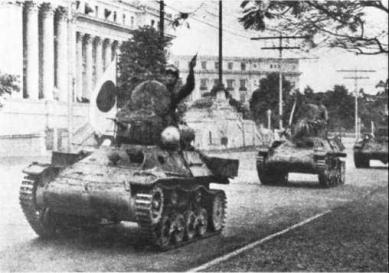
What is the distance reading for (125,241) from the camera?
30.2 ft

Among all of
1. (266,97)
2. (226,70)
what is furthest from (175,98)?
(266,97)

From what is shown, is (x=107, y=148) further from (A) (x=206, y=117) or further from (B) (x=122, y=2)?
(A) (x=206, y=117)

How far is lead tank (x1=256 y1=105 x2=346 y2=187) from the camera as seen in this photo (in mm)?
19266

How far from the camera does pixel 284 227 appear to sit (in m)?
11.2

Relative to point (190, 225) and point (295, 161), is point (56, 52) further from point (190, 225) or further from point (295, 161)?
point (295, 161)

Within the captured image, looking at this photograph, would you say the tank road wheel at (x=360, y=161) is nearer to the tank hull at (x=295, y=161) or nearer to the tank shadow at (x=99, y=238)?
the tank hull at (x=295, y=161)

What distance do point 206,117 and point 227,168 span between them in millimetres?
13465

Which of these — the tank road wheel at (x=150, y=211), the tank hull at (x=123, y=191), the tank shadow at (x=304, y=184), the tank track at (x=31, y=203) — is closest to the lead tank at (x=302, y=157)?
the tank shadow at (x=304, y=184)

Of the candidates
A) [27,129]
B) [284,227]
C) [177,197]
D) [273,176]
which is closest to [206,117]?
[273,176]

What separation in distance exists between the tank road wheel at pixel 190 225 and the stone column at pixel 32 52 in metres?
5.00

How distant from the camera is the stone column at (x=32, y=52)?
Answer: 4.38 metres

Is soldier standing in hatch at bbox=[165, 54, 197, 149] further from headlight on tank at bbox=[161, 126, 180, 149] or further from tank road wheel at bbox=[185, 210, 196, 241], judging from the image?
tank road wheel at bbox=[185, 210, 196, 241]

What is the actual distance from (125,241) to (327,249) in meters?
2.82

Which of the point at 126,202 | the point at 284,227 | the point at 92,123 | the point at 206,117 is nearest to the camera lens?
the point at 92,123
